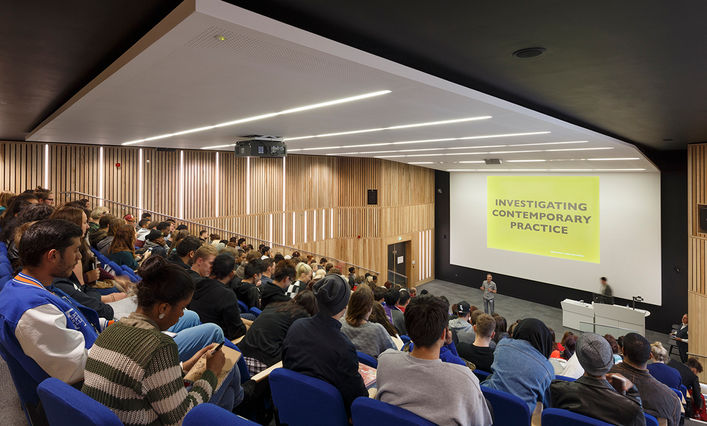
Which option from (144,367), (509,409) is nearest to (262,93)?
(144,367)

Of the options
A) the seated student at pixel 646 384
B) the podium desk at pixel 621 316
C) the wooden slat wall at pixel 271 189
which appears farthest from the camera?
the podium desk at pixel 621 316

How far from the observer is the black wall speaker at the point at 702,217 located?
871 cm

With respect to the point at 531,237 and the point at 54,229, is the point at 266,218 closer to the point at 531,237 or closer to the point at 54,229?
the point at 531,237

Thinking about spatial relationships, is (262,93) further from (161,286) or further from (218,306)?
(161,286)

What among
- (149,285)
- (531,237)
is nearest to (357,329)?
(149,285)

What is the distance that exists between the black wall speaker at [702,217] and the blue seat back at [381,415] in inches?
396

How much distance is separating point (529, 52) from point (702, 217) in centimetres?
828

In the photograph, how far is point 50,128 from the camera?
7.09 metres

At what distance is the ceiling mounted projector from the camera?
26.2 ft

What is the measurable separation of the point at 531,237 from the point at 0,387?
16.0m

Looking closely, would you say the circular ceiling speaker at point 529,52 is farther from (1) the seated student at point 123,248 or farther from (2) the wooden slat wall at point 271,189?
(2) the wooden slat wall at point 271,189

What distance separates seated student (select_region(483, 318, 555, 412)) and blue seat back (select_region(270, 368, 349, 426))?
1.48 metres

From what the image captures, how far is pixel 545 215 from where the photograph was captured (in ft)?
49.5

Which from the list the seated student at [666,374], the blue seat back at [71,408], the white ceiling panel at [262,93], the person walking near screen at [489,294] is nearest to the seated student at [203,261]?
the white ceiling panel at [262,93]
